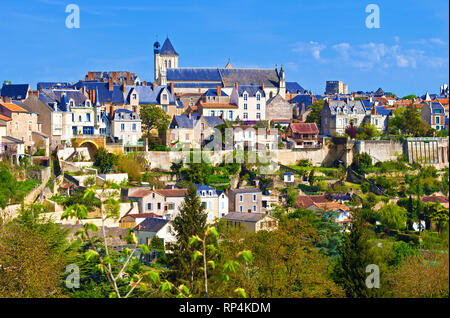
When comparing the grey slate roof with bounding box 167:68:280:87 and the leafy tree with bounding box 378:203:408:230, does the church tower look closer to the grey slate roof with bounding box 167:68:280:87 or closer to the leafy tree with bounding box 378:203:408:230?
the grey slate roof with bounding box 167:68:280:87

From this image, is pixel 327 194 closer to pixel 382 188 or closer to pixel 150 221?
pixel 382 188

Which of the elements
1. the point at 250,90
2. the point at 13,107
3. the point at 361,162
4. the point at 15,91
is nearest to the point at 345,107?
the point at 361,162

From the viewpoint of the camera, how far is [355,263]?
15375 millimetres

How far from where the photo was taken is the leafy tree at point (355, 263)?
535 inches

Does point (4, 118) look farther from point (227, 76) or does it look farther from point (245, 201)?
point (227, 76)

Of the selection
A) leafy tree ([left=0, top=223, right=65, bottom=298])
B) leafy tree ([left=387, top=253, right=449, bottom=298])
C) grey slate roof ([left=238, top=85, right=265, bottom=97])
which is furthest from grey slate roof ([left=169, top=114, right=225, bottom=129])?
leafy tree ([left=387, top=253, right=449, bottom=298])

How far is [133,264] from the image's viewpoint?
599 inches

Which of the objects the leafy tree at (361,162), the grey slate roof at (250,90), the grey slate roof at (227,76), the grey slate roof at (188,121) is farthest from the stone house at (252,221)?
the grey slate roof at (227,76)

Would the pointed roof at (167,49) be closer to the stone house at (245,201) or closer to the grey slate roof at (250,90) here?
the grey slate roof at (250,90)

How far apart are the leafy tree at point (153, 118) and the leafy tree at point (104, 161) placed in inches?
200

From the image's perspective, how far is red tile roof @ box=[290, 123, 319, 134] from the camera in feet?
126

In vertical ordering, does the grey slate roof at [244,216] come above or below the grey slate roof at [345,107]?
below

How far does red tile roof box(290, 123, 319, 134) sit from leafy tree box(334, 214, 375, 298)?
20611mm

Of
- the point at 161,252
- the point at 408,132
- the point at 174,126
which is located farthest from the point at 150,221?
the point at 408,132
